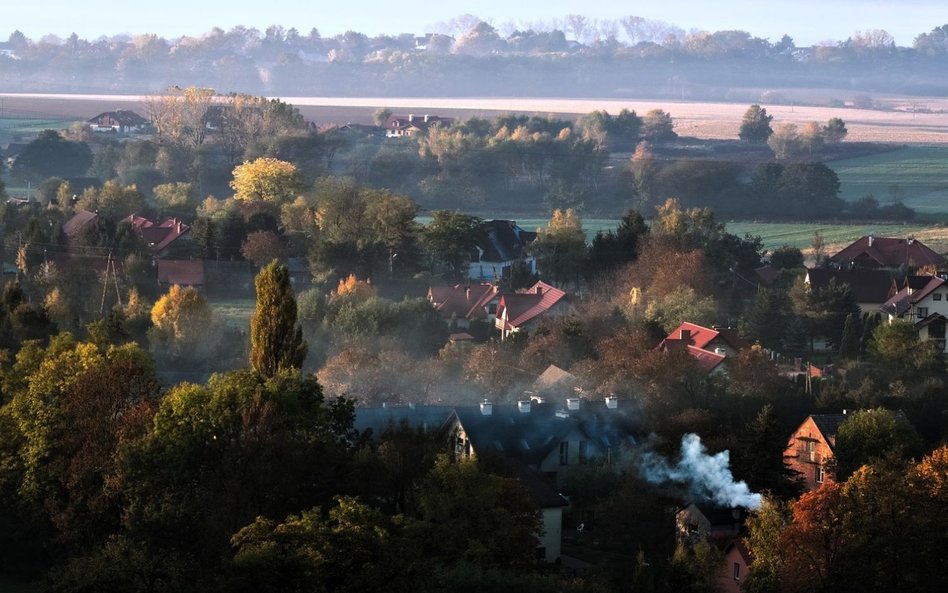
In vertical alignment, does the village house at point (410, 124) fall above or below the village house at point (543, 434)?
below

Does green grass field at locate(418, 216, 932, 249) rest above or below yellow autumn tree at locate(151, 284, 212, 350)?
below

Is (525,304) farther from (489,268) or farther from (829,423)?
(829,423)

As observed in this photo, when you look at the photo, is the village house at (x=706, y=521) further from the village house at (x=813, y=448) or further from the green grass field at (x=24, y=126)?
the green grass field at (x=24, y=126)

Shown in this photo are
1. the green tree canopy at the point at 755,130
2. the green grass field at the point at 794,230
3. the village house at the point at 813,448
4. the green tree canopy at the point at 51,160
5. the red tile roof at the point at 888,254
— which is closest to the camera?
the village house at the point at 813,448

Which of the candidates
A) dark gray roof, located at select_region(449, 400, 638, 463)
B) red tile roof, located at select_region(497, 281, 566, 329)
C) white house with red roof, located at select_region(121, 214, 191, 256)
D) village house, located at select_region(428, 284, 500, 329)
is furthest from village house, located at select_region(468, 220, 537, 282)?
dark gray roof, located at select_region(449, 400, 638, 463)

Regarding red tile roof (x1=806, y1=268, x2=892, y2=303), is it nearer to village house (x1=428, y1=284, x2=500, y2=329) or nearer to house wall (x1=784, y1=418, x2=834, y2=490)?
village house (x1=428, y1=284, x2=500, y2=329)

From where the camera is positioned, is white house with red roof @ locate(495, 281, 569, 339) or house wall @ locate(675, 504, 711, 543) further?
white house with red roof @ locate(495, 281, 569, 339)

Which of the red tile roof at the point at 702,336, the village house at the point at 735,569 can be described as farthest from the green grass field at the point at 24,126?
the village house at the point at 735,569
